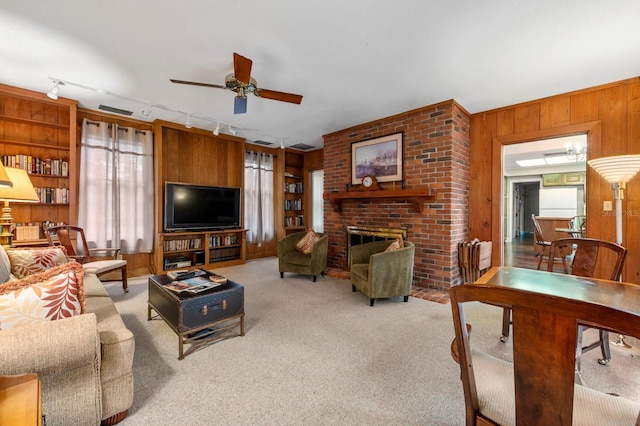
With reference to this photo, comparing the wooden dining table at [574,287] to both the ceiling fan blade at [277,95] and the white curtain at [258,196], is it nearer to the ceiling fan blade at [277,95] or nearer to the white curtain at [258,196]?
the ceiling fan blade at [277,95]

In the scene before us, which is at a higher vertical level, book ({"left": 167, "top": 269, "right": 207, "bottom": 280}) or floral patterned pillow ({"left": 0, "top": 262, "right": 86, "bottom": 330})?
floral patterned pillow ({"left": 0, "top": 262, "right": 86, "bottom": 330})

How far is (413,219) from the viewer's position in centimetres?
384

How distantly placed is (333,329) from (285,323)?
46 centimetres

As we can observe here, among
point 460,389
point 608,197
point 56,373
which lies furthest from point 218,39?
point 608,197

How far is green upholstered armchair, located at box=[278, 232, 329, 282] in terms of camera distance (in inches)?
156

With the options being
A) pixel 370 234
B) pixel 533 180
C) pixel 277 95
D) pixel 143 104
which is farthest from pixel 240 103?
pixel 533 180

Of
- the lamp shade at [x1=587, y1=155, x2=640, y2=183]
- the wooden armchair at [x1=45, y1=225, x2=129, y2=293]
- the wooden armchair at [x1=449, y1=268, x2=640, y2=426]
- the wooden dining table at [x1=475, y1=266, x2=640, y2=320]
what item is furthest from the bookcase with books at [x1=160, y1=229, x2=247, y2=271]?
the lamp shade at [x1=587, y1=155, x2=640, y2=183]

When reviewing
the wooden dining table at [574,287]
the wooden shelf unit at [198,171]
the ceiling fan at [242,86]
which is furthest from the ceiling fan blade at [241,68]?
the wooden shelf unit at [198,171]

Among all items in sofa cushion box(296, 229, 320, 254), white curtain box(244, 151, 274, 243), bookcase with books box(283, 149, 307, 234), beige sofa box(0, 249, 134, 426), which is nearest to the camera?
beige sofa box(0, 249, 134, 426)

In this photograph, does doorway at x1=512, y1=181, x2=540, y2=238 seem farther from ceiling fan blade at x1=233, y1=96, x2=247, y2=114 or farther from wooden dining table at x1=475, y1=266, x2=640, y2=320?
ceiling fan blade at x1=233, y1=96, x2=247, y2=114

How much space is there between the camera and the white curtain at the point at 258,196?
5539mm

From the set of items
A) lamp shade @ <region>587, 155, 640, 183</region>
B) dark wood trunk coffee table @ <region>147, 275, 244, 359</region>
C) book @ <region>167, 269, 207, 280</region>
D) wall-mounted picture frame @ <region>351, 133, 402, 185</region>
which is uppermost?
wall-mounted picture frame @ <region>351, 133, 402, 185</region>

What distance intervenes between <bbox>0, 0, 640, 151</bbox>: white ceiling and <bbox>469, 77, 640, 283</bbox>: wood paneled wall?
0.62ft

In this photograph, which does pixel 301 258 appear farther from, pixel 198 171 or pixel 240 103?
pixel 198 171
